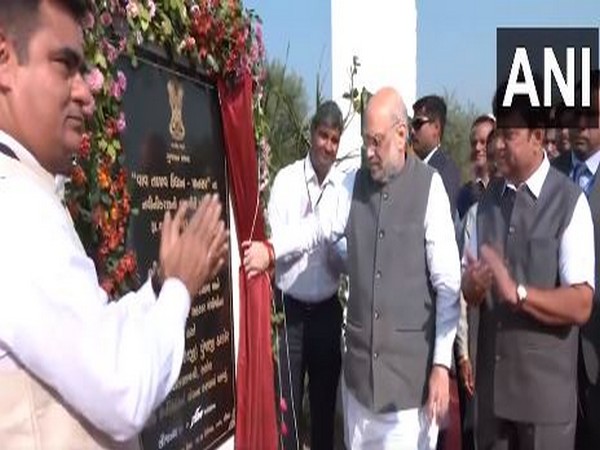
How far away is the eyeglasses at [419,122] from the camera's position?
21.9 ft

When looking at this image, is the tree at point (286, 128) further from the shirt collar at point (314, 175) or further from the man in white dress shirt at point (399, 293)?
the man in white dress shirt at point (399, 293)

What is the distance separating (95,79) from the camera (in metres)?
2.62

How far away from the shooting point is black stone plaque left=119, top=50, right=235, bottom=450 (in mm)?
3055

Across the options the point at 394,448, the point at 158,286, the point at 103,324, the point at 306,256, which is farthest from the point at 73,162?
the point at 306,256

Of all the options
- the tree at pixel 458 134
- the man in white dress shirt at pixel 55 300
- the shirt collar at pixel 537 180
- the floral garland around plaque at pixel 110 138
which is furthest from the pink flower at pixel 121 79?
the tree at pixel 458 134

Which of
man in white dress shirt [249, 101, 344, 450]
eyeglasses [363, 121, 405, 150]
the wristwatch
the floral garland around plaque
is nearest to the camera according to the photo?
the floral garland around plaque

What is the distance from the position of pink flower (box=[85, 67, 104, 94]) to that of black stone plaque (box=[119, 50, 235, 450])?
29 centimetres

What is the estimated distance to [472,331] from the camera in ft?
14.9

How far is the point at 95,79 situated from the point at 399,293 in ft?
6.54

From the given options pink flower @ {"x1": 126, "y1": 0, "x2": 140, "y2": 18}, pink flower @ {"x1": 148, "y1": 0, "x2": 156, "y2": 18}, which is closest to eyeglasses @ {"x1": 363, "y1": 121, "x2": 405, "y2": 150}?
pink flower @ {"x1": 148, "y1": 0, "x2": 156, "y2": 18}

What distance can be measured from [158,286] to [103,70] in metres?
0.86

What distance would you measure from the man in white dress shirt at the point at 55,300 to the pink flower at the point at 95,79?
26.6 inches

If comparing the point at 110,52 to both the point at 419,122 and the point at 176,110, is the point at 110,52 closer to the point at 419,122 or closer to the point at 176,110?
the point at 176,110

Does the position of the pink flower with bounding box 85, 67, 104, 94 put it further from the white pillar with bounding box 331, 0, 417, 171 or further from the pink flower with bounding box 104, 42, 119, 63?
the white pillar with bounding box 331, 0, 417, 171
